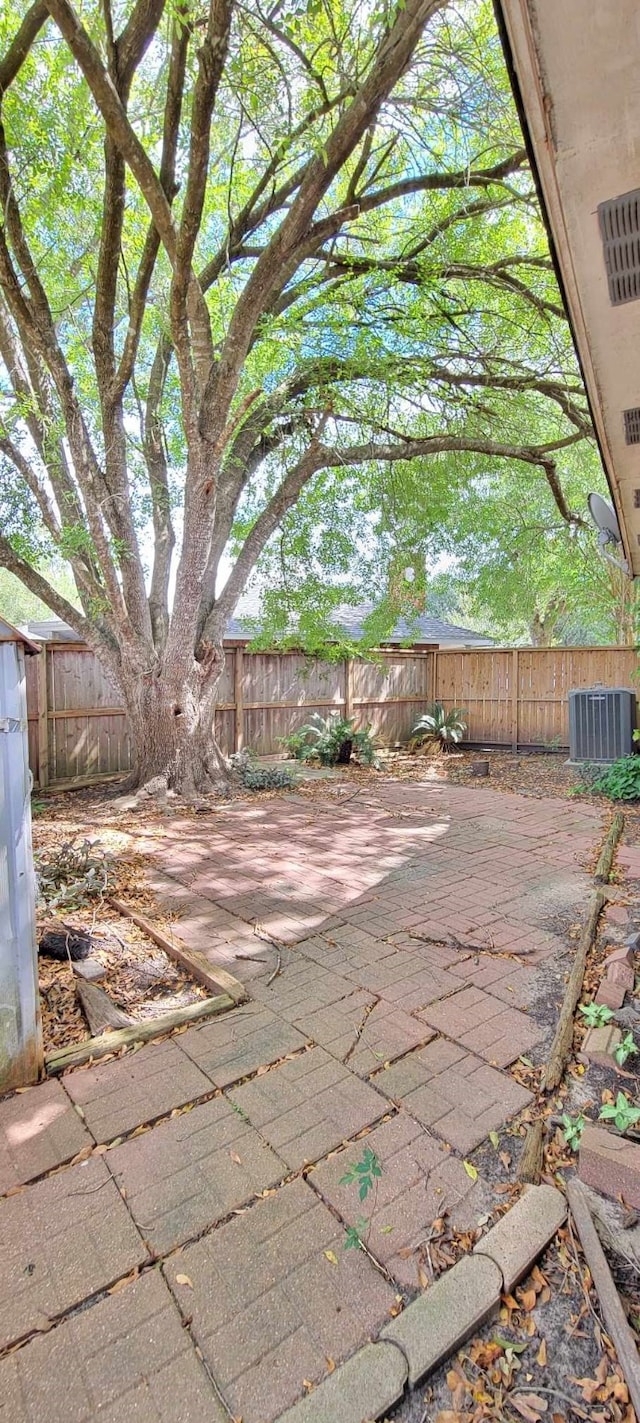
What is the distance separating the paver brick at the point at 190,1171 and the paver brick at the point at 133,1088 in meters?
0.08

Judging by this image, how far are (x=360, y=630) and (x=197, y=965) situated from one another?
9.80 m

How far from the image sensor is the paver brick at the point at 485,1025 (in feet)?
7.03

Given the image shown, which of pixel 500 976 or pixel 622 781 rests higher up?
pixel 622 781

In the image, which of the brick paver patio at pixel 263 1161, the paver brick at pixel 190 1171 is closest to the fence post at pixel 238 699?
the brick paver patio at pixel 263 1161

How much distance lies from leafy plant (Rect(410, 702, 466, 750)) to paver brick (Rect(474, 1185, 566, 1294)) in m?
8.89

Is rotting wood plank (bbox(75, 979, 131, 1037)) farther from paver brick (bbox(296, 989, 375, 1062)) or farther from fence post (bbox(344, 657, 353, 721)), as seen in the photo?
fence post (bbox(344, 657, 353, 721))

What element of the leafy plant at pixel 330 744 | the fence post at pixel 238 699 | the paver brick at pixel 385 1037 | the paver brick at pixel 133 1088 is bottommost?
the paver brick at pixel 133 1088

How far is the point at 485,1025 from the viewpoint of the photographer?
7.50 feet

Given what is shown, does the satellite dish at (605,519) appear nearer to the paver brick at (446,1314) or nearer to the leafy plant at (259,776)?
the leafy plant at (259,776)

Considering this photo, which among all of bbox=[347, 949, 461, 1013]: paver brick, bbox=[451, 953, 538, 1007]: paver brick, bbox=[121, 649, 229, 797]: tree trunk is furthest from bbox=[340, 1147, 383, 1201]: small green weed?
bbox=[121, 649, 229, 797]: tree trunk

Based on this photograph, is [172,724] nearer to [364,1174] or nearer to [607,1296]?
[364,1174]

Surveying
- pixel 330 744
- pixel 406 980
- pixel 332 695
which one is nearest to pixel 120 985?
pixel 406 980

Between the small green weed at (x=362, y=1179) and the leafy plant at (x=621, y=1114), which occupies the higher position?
the leafy plant at (x=621, y=1114)

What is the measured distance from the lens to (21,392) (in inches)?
224
